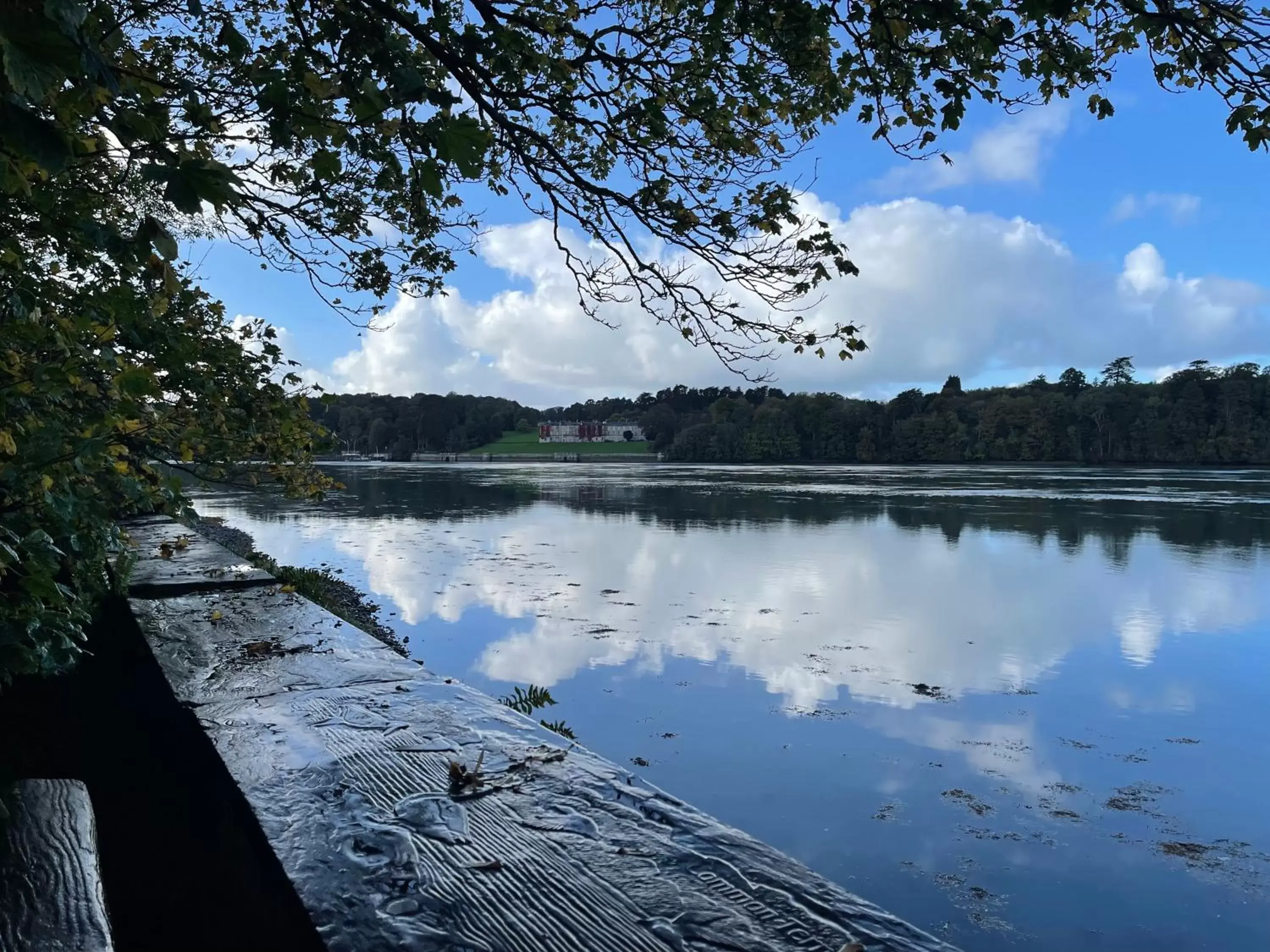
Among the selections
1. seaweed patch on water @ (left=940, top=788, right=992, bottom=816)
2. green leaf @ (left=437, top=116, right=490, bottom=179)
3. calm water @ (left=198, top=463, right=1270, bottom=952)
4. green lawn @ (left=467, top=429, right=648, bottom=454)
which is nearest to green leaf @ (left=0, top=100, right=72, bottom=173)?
green leaf @ (left=437, top=116, right=490, bottom=179)

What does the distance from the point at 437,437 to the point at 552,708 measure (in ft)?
414

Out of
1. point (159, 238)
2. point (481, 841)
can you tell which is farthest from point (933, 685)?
point (159, 238)

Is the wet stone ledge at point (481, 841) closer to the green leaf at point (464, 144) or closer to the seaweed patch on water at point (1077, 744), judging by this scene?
the green leaf at point (464, 144)

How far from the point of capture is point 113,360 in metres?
2.82

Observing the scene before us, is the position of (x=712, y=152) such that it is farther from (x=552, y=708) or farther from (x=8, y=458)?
(x=552, y=708)

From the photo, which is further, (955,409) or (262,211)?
(955,409)

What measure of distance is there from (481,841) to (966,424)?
353 ft

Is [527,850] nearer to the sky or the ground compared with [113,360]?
nearer to the ground

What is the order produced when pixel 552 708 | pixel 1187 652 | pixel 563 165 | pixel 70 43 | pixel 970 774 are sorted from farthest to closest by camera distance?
pixel 1187 652 → pixel 552 708 → pixel 970 774 → pixel 563 165 → pixel 70 43

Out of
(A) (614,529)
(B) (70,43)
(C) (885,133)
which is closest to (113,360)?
(B) (70,43)

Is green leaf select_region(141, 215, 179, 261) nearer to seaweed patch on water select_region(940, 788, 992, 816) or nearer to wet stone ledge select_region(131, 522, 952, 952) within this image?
wet stone ledge select_region(131, 522, 952, 952)

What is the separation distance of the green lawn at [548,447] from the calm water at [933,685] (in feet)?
363

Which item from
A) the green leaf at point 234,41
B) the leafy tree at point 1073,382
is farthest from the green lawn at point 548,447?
the green leaf at point 234,41

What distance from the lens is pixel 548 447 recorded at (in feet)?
486
